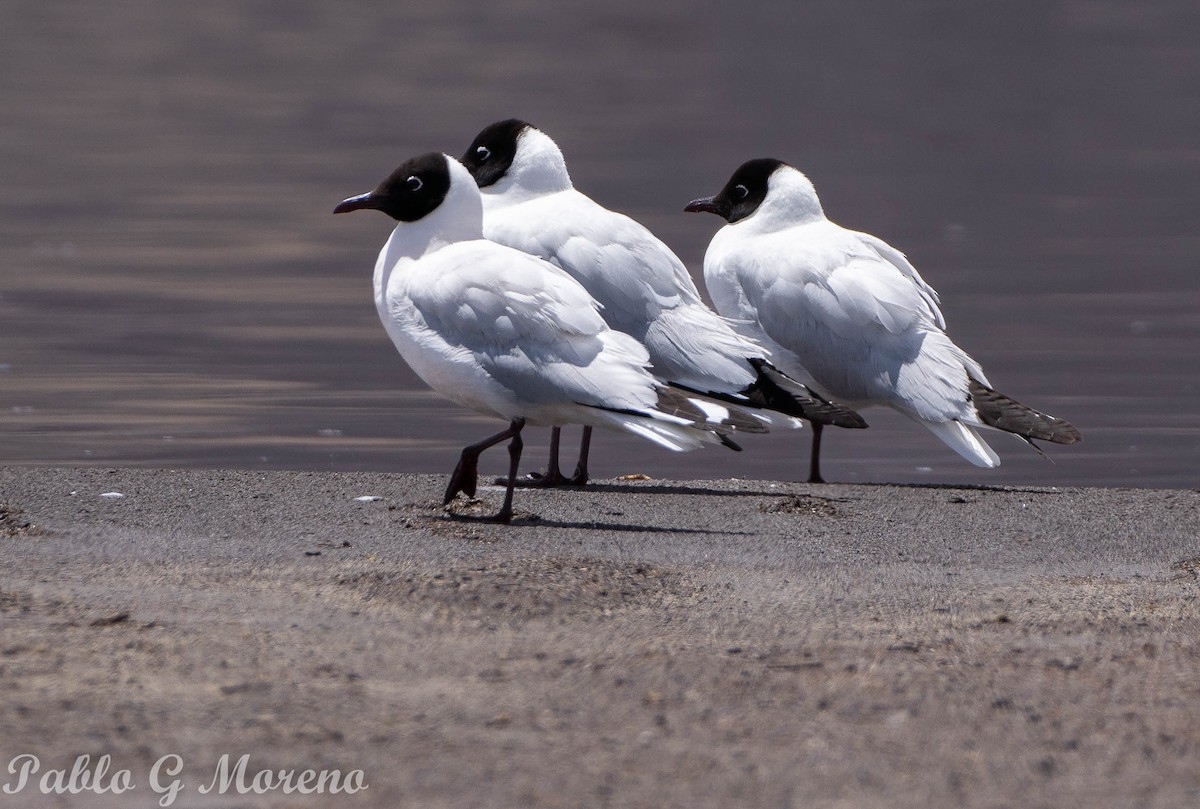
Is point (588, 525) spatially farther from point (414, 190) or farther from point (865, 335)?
point (865, 335)

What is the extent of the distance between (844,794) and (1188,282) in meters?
13.7

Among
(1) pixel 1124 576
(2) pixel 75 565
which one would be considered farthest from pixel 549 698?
(1) pixel 1124 576

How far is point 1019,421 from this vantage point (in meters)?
8.45

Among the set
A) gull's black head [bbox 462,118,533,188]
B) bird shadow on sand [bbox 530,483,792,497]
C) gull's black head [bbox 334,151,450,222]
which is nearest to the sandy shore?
bird shadow on sand [bbox 530,483,792,497]

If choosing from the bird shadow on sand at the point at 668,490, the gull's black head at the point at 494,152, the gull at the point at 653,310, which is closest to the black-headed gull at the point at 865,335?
the gull at the point at 653,310

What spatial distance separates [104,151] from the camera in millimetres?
32531

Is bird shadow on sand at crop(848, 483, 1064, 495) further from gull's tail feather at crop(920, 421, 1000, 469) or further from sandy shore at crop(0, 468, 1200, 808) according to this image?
sandy shore at crop(0, 468, 1200, 808)

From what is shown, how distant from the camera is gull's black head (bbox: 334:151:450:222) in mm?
7535

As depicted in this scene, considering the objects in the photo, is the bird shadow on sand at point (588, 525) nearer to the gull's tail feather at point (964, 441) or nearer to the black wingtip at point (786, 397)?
the black wingtip at point (786, 397)

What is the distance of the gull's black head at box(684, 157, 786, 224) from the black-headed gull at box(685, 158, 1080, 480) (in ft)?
2.02

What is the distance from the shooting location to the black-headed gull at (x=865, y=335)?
853 cm

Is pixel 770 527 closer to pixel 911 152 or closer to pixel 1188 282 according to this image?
pixel 1188 282

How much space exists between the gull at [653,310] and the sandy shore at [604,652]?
25.5 inches

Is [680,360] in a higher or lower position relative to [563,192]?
lower
